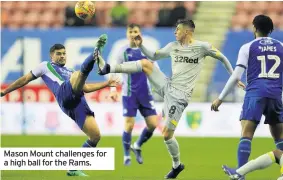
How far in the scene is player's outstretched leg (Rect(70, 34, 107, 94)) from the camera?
9578 mm

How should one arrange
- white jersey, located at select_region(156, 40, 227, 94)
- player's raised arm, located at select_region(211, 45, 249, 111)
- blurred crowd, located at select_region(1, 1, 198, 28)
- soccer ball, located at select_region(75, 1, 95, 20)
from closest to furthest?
1. player's raised arm, located at select_region(211, 45, 249, 111)
2. white jersey, located at select_region(156, 40, 227, 94)
3. soccer ball, located at select_region(75, 1, 95, 20)
4. blurred crowd, located at select_region(1, 1, 198, 28)

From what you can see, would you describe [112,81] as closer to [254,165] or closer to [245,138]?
[245,138]

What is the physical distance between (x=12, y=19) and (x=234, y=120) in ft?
31.4

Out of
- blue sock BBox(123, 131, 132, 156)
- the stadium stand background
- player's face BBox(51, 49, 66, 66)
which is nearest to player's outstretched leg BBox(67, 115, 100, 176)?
player's face BBox(51, 49, 66, 66)

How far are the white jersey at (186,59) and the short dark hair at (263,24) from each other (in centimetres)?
114

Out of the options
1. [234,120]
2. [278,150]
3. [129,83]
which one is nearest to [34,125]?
[234,120]

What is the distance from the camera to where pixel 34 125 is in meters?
19.0

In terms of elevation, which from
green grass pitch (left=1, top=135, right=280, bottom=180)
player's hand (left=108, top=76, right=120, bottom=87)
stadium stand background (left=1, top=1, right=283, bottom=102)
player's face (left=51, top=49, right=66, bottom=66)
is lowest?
green grass pitch (left=1, top=135, right=280, bottom=180)

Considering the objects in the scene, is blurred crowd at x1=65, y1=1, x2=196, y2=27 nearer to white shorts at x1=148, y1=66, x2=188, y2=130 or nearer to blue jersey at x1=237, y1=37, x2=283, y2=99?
white shorts at x1=148, y1=66, x2=188, y2=130

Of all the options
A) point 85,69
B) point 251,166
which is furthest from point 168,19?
point 251,166

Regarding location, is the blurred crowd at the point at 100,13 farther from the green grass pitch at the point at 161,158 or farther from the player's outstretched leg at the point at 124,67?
the player's outstretched leg at the point at 124,67

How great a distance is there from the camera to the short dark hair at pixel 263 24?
29.2 feet

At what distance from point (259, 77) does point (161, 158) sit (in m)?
4.90

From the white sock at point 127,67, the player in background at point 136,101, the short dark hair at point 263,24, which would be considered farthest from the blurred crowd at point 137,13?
the short dark hair at point 263,24
